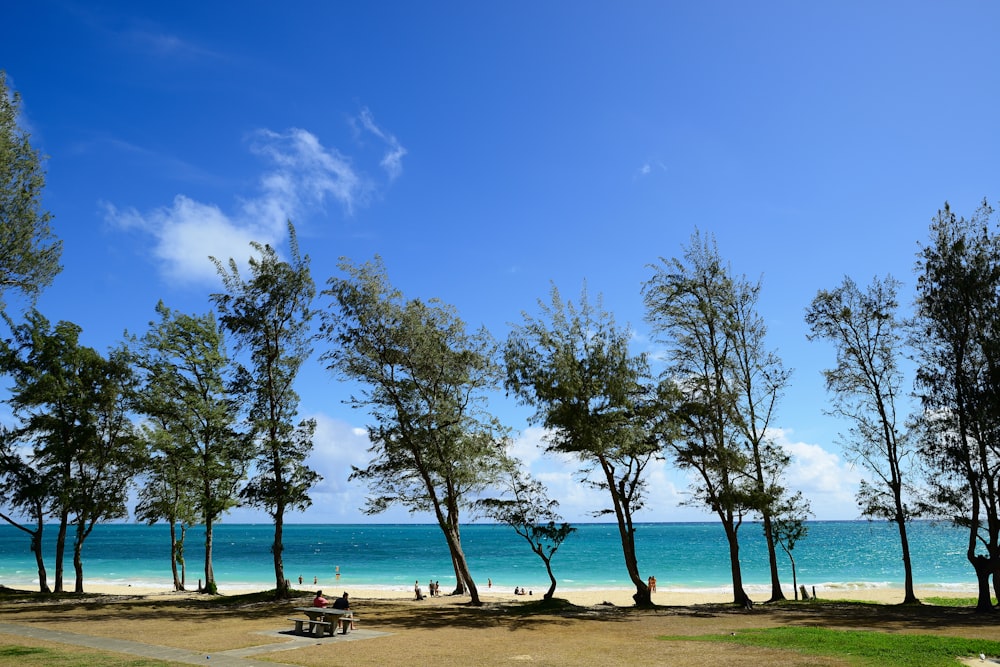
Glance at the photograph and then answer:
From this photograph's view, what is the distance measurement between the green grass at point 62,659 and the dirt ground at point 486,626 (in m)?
1.92

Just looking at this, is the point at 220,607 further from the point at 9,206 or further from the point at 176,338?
the point at 9,206

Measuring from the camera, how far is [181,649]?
14805 millimetres

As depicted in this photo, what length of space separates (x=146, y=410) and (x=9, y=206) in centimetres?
1651

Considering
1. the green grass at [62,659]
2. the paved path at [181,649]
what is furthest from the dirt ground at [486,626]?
the green grass at [62,659]

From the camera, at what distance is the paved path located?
519 inches

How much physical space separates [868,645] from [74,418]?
33.9 meters

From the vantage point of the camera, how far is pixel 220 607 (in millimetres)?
25328

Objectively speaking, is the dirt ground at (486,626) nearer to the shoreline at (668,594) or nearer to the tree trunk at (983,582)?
the tree trunk at (983,582)

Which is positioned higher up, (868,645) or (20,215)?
(20,215)

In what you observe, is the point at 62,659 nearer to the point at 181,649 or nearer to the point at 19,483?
the point at 181,649

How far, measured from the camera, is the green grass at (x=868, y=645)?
41.6 ft

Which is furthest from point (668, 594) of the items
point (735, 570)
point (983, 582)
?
point (983, 582)

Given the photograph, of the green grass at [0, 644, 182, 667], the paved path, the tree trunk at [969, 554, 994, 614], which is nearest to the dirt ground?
the paved path

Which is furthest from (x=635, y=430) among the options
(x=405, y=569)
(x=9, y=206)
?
(x=405, y=569)
